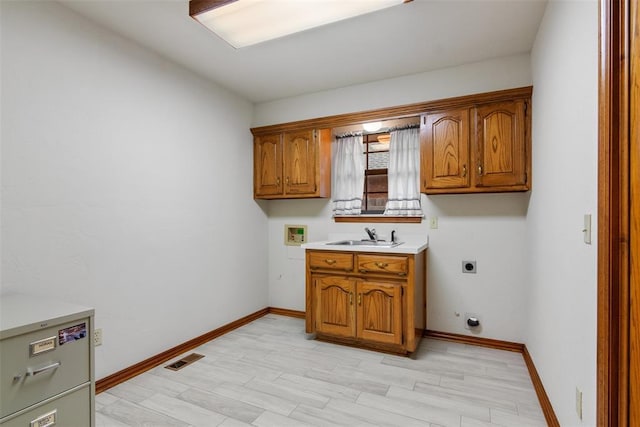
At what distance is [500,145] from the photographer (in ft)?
8.70

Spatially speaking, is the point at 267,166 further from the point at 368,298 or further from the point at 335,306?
the point at 368,298

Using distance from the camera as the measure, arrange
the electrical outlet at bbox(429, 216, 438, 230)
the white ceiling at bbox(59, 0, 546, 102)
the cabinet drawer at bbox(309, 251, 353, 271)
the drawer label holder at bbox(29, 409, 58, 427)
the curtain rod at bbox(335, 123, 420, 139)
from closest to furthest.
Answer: the drawer label holder at bbox(29, 409, 58, 427), the white ceiling at bbox(59, 0, 546, 102), the cabinet drawer at bbox(309, 251, 353, 271), the electrical outlet at bbox(429, 216, 438, 230), the curtain rod at bbox(335, 123, 420, 139)

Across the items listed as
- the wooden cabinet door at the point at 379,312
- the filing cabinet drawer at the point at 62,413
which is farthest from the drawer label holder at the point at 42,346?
the wooden cabinet door at the point at 379,312

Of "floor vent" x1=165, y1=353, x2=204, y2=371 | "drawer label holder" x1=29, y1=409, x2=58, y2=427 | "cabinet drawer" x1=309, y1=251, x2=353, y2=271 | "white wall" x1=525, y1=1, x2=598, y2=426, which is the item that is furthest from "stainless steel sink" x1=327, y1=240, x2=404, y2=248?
"drawer label holder" x1=29, y1=409, x2=58, y2=427

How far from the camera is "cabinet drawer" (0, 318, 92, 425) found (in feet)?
4.30

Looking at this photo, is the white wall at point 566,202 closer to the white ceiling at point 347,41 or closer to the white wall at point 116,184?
the white ceiling at point 347,41

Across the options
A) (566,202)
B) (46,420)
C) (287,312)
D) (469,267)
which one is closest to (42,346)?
(46,420)

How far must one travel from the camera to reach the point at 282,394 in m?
2.15

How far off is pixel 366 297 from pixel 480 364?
1.02m

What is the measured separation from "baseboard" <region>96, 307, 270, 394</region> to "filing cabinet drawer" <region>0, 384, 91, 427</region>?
76 cm

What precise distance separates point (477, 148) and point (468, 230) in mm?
765

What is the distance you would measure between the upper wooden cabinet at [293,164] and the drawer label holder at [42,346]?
2.42 metres

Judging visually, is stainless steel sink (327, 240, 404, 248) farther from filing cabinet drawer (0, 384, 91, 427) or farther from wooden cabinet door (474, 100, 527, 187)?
filing cabinet drawer (0, 384, 91, 427)

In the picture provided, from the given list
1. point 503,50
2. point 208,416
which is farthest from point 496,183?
point 208,416
